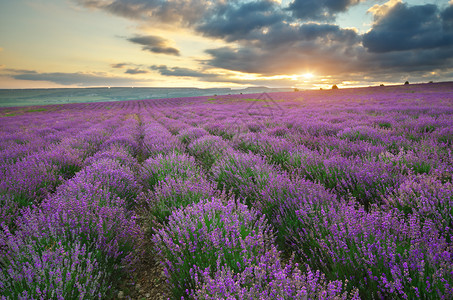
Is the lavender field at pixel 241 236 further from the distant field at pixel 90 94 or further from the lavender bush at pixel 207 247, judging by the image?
the distant field at pixel 90 94

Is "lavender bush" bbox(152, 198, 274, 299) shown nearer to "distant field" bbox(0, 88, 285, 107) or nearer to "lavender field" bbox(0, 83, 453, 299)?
"lavender field" bbox(0, 83, 453, 299)

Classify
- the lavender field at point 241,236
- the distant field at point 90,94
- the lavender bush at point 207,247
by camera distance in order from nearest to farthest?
the lavender field at point 241,236
the lavender bush at point 207,247
the distant field at point 90,94

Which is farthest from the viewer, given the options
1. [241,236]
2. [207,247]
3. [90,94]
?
[90,94]

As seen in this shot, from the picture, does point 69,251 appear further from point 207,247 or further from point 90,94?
point 90,94

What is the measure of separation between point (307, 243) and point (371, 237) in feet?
1.70

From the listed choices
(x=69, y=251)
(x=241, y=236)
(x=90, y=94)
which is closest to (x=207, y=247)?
(x=241, y=236)

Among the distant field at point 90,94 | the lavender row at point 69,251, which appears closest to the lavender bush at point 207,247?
the lavender row at point 69,251

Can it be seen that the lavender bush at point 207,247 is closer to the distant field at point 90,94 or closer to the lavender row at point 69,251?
the lavender row at point 69,251

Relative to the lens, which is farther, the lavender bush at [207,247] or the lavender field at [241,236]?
the lavender bush at [207,247]

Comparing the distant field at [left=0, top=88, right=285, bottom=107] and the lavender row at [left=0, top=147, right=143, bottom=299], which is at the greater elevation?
the distant field at [left=0, top=88, right=285, bottom=107]

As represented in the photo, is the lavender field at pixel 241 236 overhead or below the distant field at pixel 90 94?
below

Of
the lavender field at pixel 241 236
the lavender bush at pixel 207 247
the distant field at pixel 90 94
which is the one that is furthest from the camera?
the distant field at pixel 90 94

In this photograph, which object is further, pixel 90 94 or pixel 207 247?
pixel 90 94

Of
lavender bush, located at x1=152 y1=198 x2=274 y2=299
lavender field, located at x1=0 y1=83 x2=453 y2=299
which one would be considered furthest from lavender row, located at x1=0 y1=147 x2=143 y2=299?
lavender bush, located at x1=152 y1=198 x2=274 y2=299
